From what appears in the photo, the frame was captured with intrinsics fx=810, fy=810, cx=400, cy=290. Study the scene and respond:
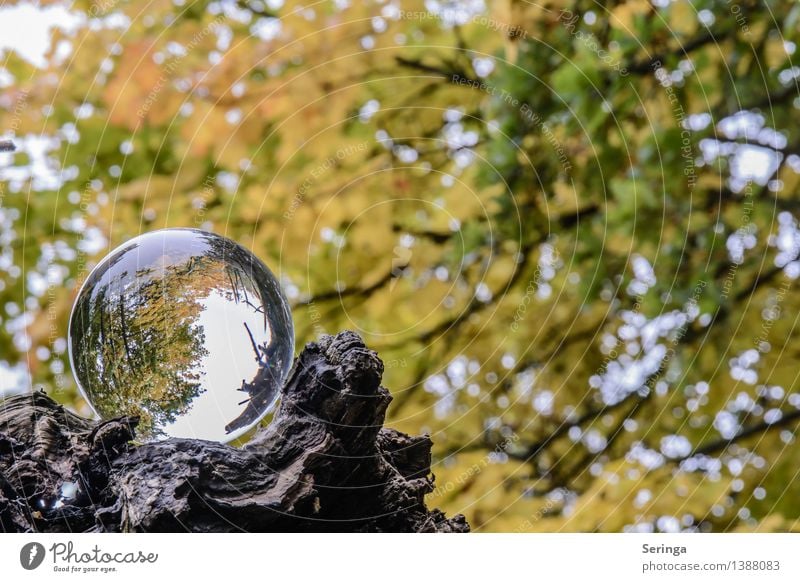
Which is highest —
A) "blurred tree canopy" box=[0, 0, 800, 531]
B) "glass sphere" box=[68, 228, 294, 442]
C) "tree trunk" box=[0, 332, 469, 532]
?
"blurred tree canopy" box=[0, 0, 800, 531]

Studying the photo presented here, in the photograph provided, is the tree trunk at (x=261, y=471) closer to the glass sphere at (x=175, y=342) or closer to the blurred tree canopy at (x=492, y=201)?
the glass sphere at (x=175, y=342)

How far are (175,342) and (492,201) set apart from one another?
128cm

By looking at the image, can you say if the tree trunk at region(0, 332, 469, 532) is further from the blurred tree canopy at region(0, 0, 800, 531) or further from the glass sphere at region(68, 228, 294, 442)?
the blurred tree canopy at region(0, 0, 800, 531)

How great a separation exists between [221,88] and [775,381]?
1.56 m

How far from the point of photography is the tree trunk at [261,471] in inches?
31.1

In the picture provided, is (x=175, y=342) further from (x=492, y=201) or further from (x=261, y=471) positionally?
(x=492, y=201)

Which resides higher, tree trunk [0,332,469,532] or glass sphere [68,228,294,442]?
glass sphere [68,228,294,442]

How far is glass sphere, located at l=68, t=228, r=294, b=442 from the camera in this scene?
3.00ft

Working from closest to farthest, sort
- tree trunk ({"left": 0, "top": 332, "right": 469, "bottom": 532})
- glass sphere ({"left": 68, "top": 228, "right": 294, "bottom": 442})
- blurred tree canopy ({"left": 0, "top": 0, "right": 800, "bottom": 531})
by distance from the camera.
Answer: tree trunk ({"left": 0, "top": 332, "right": 469, "bottom": 532}) → glass sphere ({"left": 68, "top": 228, "right": 294, "bottom": 442}) → blurred tree canopy ({"left": 0, "top": 0, "right": 800, "bottom": 531})

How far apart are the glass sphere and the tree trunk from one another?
5 centimetres

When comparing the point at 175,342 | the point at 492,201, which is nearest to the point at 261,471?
the point at 175,342

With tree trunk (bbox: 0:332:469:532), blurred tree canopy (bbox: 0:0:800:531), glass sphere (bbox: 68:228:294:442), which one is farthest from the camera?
blurred tree canopy (bbox: 0:0:800:531)

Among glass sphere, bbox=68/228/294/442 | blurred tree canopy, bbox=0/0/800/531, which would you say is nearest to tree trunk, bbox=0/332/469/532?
glass sphere, bbox=68/228/294/442
